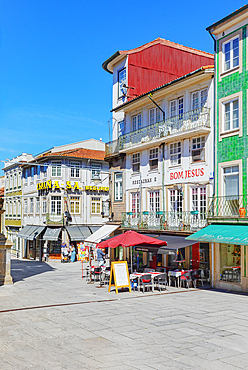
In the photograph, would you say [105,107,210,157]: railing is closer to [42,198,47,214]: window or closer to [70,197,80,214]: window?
[70,197,80,214]: window

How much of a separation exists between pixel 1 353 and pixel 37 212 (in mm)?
35511

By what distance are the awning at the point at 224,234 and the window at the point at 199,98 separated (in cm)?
697

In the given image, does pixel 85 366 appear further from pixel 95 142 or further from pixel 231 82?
pixel 95 142

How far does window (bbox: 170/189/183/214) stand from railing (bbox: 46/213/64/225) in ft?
61.3

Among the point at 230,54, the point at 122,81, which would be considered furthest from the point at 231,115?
the point at 122,81

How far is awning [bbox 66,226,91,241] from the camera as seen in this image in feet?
126

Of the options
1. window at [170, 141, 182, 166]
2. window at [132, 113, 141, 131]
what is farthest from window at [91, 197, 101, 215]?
window at [170, 141, 182, 166]

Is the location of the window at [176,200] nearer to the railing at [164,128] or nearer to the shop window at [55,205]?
the railing at [164,128]

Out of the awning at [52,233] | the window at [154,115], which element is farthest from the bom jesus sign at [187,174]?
the awning at [52,233]

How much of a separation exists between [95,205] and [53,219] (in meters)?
5.25

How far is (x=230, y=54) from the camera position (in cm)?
1931

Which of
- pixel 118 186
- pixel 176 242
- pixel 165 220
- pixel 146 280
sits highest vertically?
pixel 118 186

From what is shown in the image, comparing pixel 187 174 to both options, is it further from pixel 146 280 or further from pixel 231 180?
pixel 146 280

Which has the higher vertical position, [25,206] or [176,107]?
[176,107]
